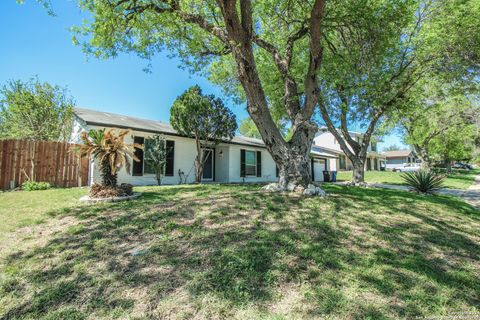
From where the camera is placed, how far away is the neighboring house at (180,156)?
36.9 ft

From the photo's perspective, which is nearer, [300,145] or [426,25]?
[300,145]

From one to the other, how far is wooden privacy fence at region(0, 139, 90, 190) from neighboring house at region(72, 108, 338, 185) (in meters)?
0.94

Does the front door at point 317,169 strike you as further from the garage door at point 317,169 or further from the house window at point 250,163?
the house window at point 250,163

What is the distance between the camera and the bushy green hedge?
936 cm

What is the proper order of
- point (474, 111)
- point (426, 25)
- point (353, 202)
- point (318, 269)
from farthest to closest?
point (474, 111) < point (426, 25) < point (353, 202) < point (318, 269)

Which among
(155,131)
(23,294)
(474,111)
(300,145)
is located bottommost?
(23,294)

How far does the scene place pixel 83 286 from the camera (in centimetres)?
269

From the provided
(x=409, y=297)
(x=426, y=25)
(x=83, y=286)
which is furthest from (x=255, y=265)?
(x=426, y=25)

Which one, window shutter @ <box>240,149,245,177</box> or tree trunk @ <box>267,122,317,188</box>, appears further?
window shutter @ <box>240,149,245,177</box>

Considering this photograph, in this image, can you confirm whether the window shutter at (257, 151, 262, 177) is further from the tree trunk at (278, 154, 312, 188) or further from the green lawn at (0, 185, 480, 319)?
the green lawn at (0, 185, 480, 319)

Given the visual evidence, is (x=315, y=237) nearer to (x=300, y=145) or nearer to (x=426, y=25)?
(x=300, y=145)

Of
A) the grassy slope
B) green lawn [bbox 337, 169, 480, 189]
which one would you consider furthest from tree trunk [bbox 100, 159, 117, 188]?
green lawn [bbox 337, 169, 480, 189]

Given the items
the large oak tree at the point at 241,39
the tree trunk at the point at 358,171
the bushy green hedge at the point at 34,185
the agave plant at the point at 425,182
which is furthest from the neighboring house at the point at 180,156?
the agave plant at the point at 425,182

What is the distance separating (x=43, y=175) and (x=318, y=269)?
1223cm
